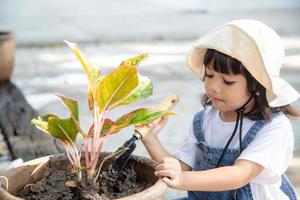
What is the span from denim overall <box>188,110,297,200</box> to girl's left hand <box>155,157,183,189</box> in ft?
0.90

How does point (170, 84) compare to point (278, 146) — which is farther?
point (170, 84)

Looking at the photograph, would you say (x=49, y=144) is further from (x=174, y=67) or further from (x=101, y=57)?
(x=101, y=57)

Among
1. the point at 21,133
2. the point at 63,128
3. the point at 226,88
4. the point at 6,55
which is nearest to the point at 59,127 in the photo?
the point at 63,128

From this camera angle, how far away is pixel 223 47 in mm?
1590

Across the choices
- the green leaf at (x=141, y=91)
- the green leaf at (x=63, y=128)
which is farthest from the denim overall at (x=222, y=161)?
the green leaf at (x=63, y=128)

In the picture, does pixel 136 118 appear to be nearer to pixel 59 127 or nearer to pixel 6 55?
pixel 59 127

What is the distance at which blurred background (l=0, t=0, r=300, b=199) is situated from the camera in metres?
4.18

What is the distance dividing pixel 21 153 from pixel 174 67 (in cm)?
263

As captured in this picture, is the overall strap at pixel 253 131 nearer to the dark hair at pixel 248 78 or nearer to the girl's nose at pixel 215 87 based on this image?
the dark hair at pixel 248 78

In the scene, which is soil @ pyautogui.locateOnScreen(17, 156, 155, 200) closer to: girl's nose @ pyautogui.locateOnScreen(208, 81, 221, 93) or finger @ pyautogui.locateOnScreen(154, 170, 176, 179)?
finger @ pyautogui.locateOnScreen(154, 170, 176, 179)

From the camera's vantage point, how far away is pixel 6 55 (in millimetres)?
4785

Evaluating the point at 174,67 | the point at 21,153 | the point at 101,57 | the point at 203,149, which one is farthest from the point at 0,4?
the point at 203,149

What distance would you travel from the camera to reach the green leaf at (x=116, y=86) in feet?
4.55

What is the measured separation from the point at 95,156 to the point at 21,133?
75.3 inches
